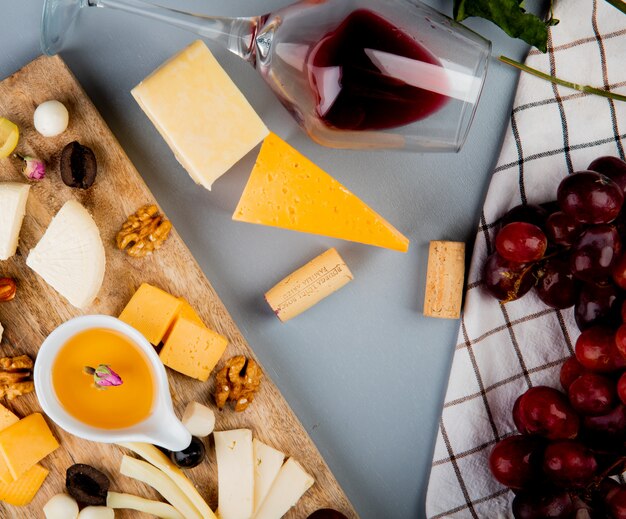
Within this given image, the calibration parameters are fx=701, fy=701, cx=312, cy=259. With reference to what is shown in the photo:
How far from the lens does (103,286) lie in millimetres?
1060

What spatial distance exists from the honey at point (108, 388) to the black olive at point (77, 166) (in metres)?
0.22

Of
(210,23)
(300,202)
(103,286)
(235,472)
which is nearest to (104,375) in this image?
(103,286)

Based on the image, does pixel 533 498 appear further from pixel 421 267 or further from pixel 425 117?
pixel 425 117

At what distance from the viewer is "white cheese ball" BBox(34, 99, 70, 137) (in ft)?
3.29

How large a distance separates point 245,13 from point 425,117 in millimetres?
386

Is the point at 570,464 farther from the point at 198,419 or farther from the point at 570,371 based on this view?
the point at 198,419

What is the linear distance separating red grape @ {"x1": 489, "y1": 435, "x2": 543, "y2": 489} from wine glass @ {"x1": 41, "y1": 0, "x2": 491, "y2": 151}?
45cm

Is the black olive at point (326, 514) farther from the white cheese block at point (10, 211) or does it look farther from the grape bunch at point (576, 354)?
the white cheese block at point (10, 211)

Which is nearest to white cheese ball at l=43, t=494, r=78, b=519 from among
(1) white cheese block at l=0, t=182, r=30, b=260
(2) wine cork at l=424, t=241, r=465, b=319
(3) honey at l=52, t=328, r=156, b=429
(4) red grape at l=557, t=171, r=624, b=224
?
(3) honey at l=52, t=328, r=156, b=429

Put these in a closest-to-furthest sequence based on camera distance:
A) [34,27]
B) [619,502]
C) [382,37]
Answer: [382,37] < [619,502] < [34,27]

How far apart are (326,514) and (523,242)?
496mm

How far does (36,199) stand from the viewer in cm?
105

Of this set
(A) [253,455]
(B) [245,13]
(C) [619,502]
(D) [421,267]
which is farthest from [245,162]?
(C) [619,502]

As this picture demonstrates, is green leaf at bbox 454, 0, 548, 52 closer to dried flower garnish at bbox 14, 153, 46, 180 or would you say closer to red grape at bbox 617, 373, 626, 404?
red grape at bbox 617, 373, 626, 404
